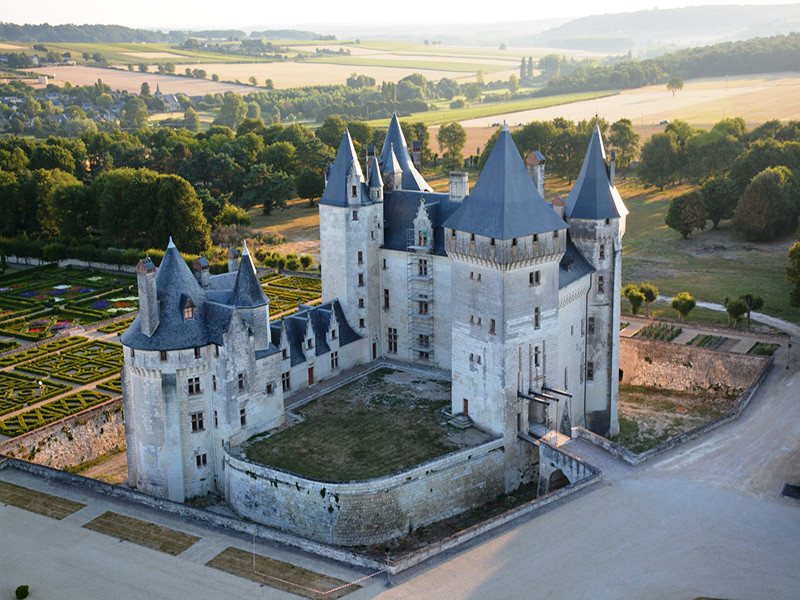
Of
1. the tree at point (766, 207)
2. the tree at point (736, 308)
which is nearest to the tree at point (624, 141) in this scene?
the tree at point (766, 207)

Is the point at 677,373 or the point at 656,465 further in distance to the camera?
the point at 677,373

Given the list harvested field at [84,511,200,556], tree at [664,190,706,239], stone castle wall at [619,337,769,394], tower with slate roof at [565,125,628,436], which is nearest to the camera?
harvested field at [84,511,200,556]

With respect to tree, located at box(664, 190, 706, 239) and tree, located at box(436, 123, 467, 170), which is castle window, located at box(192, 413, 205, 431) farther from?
tree, located at box(436, 123, 467, 170)

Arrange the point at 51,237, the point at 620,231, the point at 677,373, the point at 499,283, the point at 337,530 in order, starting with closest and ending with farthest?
the point at 337,530 → the point at 499,283 → the point at 620,231 → the point at 677,373 → the point at 51,237

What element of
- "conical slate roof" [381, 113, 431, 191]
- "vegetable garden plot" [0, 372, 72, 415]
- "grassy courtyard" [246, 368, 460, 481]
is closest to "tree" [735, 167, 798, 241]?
"conical slate roof" [381, 113, 431, 191]

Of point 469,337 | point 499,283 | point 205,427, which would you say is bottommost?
point 205,427

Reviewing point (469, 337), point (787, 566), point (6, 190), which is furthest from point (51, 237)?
point (787, 566)

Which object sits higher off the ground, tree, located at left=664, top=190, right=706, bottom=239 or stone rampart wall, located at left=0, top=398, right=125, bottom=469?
tree, located at left=664, top=190, right=706, bottom=239

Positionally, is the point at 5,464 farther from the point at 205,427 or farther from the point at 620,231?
the point at 620,231
